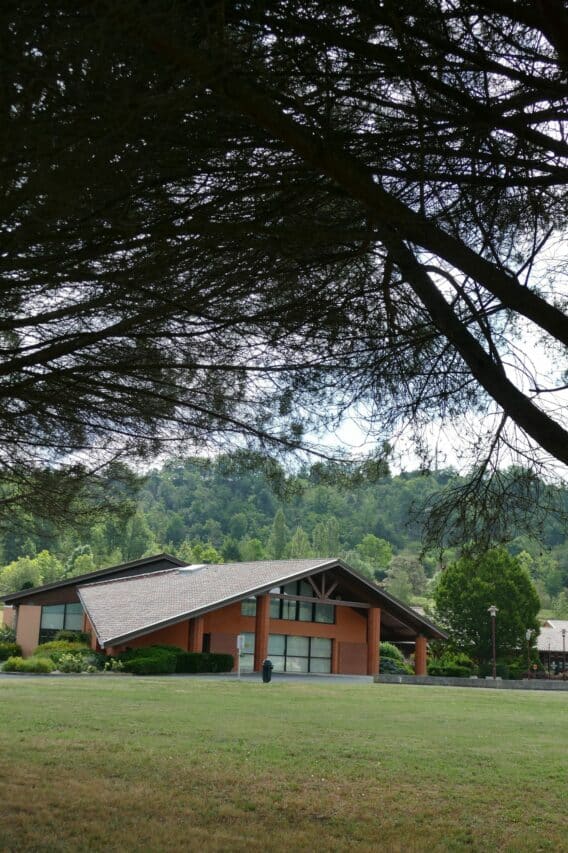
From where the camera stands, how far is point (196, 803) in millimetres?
7730

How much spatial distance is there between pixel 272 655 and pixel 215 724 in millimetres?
23388

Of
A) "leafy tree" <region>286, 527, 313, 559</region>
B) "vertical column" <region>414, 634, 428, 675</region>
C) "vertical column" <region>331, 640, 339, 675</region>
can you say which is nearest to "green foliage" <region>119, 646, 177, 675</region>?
"vertical column" <region>331, 640, 339, 675</region>

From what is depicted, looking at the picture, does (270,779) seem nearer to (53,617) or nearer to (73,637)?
(73,637)

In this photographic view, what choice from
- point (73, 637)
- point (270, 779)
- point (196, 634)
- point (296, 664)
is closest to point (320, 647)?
point (296, 664)

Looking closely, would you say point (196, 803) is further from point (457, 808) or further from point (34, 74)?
point (34, 74)

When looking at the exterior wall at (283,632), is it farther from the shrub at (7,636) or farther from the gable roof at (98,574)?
the shrub at (7,636)

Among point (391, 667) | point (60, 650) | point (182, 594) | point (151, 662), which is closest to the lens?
point (151, 662)

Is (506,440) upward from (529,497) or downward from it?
upward

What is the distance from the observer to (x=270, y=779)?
9.04 metres

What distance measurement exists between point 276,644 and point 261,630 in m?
3.29

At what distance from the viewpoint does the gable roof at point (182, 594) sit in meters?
30.1

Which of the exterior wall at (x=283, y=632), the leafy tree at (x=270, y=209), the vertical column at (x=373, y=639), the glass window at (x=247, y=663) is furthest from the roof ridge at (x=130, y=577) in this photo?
the leafy tree at (x=270, y=209)

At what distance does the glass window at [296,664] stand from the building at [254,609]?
0.04 metres

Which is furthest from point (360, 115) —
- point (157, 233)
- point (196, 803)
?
point (196, 803)
